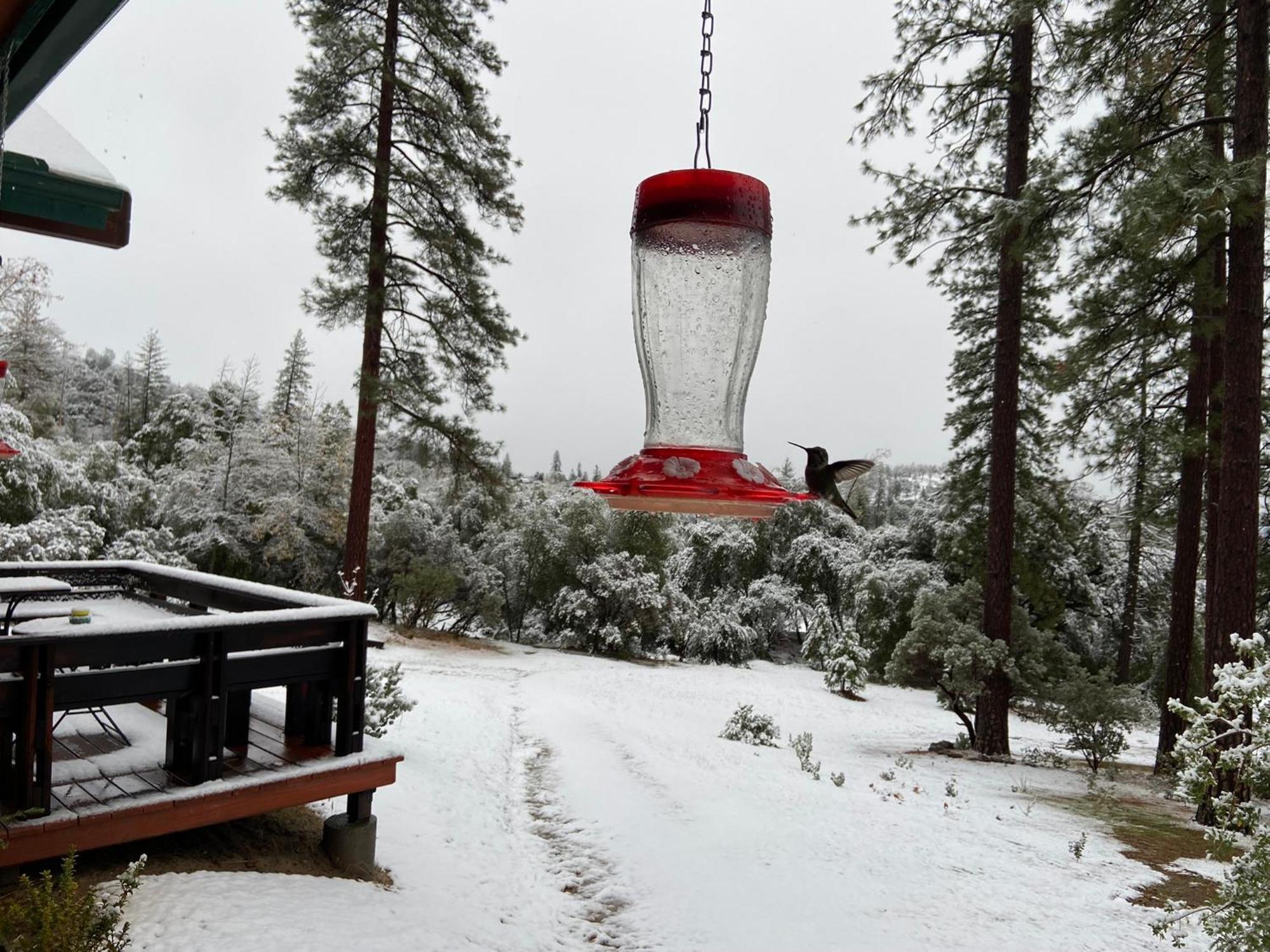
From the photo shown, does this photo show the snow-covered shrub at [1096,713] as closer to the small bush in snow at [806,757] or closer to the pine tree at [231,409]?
the small bush in snow at [806,757]

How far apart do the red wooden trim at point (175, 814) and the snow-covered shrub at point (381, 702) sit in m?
2.27

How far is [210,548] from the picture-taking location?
19688 millimetres

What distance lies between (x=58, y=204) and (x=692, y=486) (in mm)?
1847

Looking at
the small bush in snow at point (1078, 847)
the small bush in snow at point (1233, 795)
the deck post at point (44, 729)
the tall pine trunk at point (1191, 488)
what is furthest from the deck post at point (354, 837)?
the tall pine trunk at point (1191, 488)

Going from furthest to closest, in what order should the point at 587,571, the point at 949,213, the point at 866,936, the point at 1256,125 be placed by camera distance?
the point at 587,571
the point at 949,213
the point at 1256,125
the point at 866,936

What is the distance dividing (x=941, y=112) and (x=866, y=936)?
31.5 ft

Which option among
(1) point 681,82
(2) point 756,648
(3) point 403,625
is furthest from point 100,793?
(2) point 756,648

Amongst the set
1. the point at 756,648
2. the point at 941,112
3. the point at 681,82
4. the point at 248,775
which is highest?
the point at 941,112

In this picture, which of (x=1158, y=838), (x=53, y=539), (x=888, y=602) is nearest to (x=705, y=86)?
(x=1158, y=838)

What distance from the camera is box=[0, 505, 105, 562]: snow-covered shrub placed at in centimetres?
1148

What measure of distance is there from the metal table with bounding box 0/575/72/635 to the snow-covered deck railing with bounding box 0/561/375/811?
157 mm

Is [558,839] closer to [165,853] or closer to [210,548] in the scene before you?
[165,853]

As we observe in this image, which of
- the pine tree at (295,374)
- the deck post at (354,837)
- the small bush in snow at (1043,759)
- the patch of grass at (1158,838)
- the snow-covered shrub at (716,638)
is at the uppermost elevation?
the pine tree at (295,374)

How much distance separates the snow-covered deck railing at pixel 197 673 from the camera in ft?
10.9
